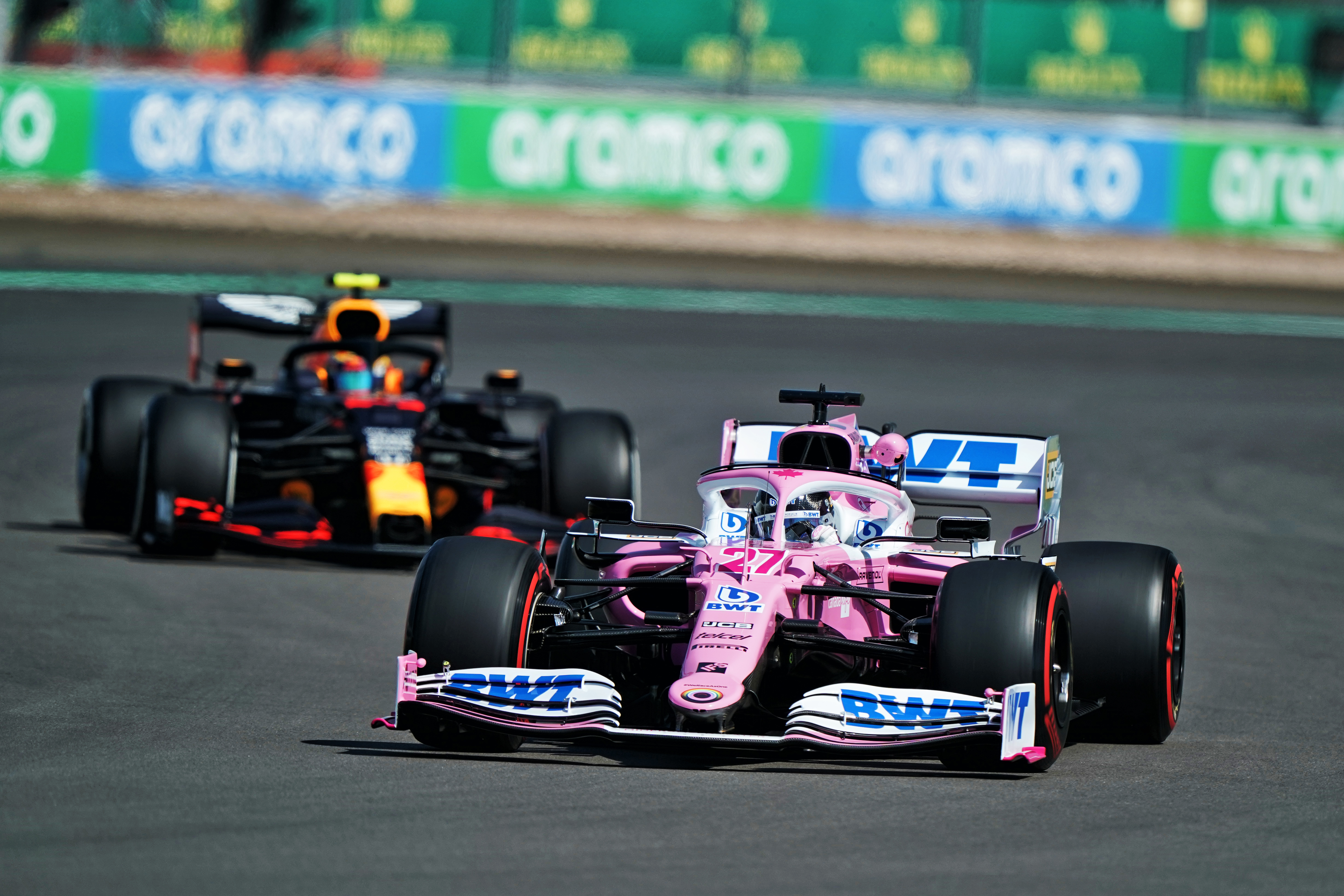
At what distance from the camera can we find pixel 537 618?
8.85 m

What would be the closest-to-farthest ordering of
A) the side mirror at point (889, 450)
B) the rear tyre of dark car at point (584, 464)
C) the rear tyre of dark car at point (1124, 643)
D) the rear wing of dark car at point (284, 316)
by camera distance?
the rear tyre of dark car at point (1124, 643) → the side mirror at point (889, 450) → the rear tyre of dark car at point (584, 464) → the rear wing of dark car at point (284, 316)

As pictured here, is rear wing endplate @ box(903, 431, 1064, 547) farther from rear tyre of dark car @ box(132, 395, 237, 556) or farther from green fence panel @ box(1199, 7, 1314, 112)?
green fence panel @ box(1199, 7, 1314, 112)

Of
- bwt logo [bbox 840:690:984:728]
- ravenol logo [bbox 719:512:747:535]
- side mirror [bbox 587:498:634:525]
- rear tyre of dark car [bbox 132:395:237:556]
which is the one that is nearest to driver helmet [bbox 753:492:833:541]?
ravenol logo [bbox 719:512:747:535]

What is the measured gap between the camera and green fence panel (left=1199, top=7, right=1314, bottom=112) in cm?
3338

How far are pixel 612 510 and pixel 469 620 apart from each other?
1.00 metres

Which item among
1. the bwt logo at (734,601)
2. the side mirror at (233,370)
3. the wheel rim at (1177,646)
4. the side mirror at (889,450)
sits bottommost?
the wheel rim at (1177,646)

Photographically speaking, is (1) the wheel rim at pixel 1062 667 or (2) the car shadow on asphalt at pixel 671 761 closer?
(2) the car shadow on asphalt at pixel 671 761

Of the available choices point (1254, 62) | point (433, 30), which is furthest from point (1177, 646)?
point (1254, 62)

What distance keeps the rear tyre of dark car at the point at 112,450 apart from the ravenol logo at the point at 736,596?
694 centimetres

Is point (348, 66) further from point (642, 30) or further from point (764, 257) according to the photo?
point (764, 257)

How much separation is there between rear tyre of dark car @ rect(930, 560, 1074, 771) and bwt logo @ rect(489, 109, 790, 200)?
2180 cm

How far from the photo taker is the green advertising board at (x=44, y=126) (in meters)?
28.7

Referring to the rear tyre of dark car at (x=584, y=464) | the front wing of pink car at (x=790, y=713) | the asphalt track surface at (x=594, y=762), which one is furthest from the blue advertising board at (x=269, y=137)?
the front wing of pink car at (x=790, y=713)

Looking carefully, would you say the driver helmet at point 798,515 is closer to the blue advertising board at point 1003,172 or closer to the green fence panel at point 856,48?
the blue advertising board at point 1003,172
